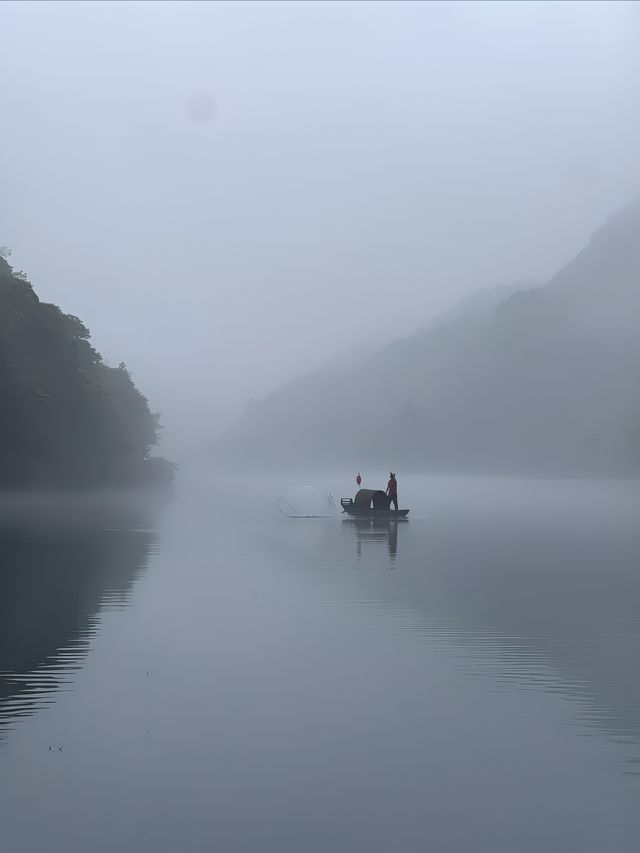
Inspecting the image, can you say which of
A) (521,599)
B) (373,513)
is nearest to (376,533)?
(373,513)

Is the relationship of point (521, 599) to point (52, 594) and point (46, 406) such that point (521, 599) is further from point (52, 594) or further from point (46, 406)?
point (46, 406)

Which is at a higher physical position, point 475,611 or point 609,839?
point 475,611

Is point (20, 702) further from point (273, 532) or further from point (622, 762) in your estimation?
point (273, 532)

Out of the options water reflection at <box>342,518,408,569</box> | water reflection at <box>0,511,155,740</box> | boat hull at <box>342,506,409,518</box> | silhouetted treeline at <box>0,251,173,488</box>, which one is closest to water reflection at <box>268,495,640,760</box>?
water reflection at <box>342,518,408,569</box>

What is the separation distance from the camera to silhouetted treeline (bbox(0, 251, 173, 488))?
3529 inches

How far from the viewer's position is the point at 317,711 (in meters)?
15.0

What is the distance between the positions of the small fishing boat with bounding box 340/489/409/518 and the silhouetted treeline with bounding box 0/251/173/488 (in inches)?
1599

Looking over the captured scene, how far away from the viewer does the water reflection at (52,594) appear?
1653 centimetres

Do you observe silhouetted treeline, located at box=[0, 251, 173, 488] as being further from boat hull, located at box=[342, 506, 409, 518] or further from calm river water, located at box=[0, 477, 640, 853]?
calm river water, located at box=[0, 477, 640, 853]

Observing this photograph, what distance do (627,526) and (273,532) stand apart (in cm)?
2442

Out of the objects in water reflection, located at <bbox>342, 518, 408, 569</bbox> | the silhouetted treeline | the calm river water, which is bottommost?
the calm river water

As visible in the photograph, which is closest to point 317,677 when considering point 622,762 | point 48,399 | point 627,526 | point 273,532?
point 622,762

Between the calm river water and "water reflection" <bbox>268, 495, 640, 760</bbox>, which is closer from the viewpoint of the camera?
the calm river water

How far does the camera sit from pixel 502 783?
11.8m
